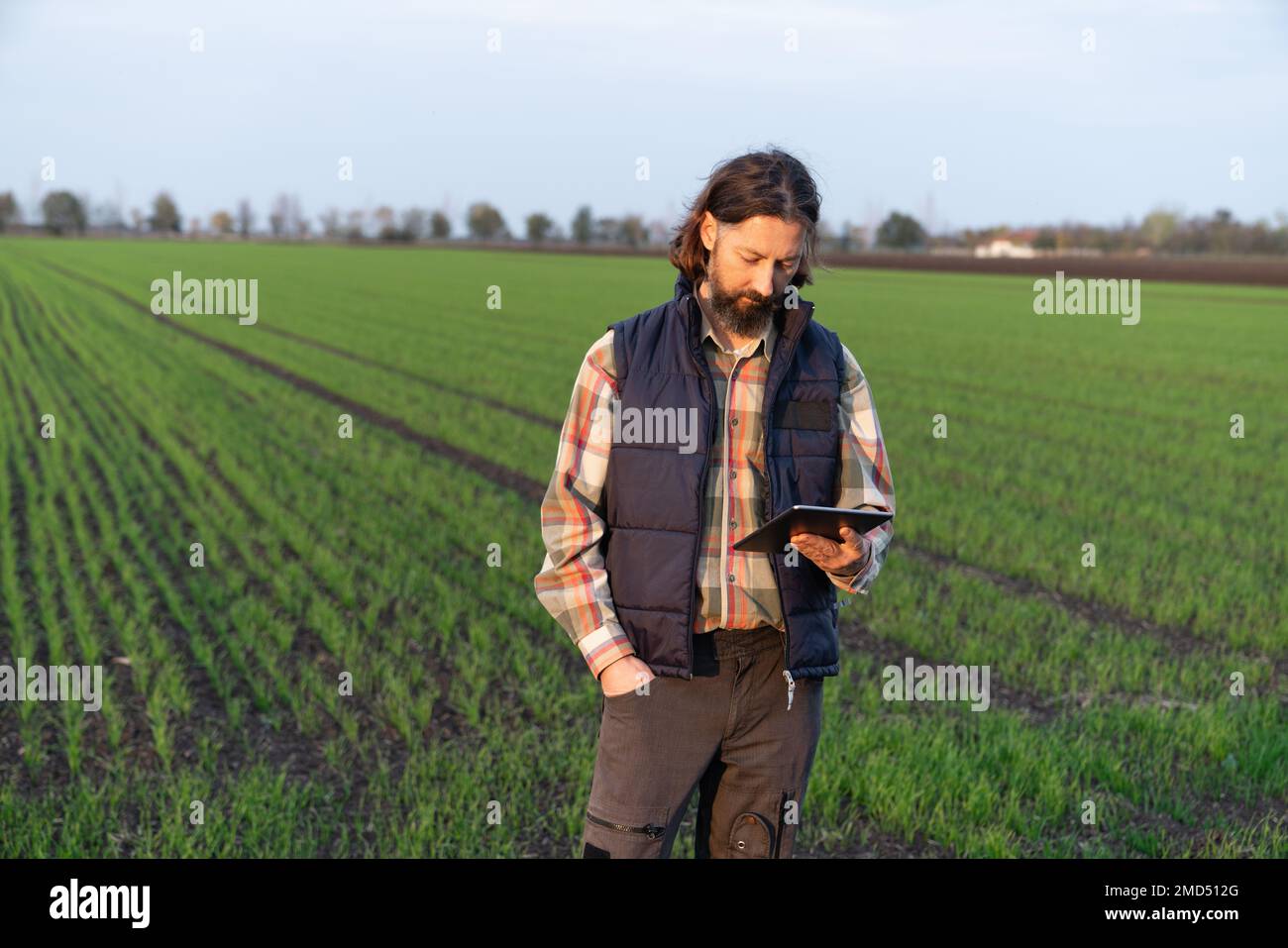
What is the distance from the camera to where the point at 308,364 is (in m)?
22.7

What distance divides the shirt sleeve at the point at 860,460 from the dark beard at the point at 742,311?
259 mm

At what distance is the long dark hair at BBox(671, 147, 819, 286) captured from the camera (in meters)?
2.61

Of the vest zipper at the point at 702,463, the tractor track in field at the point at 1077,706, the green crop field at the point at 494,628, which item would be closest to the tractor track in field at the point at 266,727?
the green crop field at the point at 494,628

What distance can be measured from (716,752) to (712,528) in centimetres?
55

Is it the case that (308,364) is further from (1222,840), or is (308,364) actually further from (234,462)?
(1222,840)

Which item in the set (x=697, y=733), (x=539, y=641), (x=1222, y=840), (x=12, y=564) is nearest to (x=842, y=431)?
(x=697, y=733)

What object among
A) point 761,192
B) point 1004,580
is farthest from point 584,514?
point 1004,580

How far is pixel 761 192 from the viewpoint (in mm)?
2609

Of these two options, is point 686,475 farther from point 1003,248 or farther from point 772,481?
point 1003,248

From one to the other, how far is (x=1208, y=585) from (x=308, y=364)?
17.6m

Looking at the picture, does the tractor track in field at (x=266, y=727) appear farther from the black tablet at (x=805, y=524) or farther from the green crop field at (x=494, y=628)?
the black tablet at (x=805, y=524)

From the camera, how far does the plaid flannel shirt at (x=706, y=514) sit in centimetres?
274

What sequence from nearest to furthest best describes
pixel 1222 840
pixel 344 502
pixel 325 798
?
pixel 1222 840
pixel 325 798
pixel 344 502

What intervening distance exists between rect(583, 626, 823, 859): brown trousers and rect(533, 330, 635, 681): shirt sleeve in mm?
176
